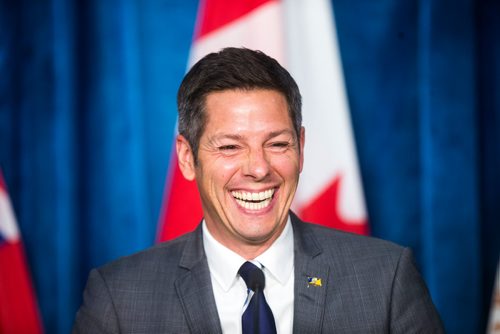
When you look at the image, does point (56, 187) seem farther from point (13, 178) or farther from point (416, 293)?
point (416, 293)

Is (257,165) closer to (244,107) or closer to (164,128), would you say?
Answer: (244,107)

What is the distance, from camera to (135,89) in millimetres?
2750

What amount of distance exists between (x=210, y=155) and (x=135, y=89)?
0.97 metres

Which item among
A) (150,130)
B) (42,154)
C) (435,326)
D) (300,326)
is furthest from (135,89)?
(435,326)

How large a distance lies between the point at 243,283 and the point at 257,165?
1.28ft

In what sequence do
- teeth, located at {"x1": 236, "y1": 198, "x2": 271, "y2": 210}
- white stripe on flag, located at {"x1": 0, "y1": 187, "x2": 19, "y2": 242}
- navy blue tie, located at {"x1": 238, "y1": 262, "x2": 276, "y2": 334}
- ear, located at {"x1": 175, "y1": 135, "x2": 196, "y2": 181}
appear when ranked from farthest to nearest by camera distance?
white stripe on flag, located at {"x1": 0, "y1": 187, "x2": 19, "y2": 242} → ear, located at {"x1": 175, "y1": 135, "x2": 196, "y2": 181} → teeth, located at {"x1": 236, "y1": 198, "x2": 271, "y2": 210} → navy blue tie, located at {"x1": 238, "y1": 262, "x2": 276, "y2": 334}

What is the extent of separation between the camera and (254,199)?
1.90m

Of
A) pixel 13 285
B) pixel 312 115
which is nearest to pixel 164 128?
pixel 312 115

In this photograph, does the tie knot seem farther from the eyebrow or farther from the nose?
the eyebrow

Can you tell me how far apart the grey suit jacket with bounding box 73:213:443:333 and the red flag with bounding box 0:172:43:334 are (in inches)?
36.4

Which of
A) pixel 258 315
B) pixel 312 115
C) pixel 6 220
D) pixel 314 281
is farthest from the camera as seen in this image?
pixel 312 115

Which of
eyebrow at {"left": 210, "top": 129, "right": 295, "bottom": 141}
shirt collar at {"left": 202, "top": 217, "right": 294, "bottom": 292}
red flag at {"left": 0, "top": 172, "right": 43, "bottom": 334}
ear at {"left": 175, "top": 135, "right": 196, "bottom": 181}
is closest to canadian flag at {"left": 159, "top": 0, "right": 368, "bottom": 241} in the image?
red flag at {"left": 0, "top": 172, "right": 43, "bottom": 334}

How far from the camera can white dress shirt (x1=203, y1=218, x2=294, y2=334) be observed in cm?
192

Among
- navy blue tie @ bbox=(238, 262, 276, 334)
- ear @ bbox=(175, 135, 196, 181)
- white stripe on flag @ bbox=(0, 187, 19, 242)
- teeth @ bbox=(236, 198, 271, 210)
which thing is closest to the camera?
navy blue tie @ bbox=(238, 262, 276, 334)
